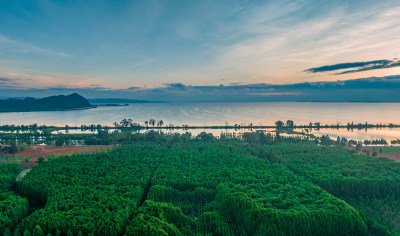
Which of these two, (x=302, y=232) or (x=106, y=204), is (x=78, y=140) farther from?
(x=302, y=232)

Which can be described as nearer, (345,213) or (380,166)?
(345,213)

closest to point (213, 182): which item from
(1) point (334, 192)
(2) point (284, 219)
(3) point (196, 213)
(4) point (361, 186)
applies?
(3) point (196, 213)

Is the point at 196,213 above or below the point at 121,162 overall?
below

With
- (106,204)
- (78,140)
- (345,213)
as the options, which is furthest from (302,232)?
(78,140)

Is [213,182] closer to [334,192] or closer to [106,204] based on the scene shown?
[106,204]

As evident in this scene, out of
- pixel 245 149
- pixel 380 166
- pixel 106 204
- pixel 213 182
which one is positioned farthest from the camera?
pixel 245 149

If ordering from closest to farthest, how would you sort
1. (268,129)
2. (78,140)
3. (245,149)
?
(245,149) < (78,140) < (268,129)
